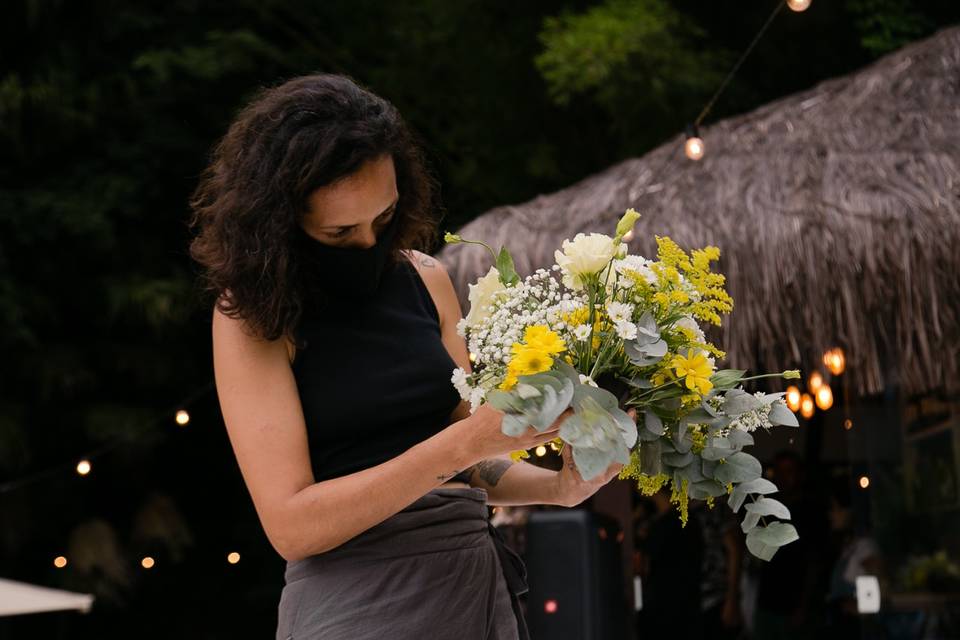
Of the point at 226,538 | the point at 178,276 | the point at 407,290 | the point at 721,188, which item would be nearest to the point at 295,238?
the point at 407,290

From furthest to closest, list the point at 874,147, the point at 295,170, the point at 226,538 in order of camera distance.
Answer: the point at 226,538, the point at 874,147, the point at 295,170

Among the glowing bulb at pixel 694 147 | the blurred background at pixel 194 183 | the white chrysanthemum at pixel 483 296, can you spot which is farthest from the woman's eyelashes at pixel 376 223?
the blurred background at pixel 194 183

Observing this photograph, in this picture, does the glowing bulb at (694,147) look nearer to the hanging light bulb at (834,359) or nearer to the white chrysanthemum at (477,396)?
the hanging light bulb at (834,359)

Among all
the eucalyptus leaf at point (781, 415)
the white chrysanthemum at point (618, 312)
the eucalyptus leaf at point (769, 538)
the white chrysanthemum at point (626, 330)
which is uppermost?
the white chrysanthemum at point (618, 312)

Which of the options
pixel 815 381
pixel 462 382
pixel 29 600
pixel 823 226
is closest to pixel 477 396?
pixel 462 382

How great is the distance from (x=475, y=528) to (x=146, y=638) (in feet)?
23.6

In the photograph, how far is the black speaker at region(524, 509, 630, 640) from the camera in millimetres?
4410

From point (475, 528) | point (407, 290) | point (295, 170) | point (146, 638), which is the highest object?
point (295, 170)

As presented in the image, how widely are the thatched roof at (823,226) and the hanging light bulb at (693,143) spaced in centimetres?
12

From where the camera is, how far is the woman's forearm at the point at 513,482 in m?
1.60

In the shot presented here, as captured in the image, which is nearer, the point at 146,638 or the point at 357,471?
the point at 357,471

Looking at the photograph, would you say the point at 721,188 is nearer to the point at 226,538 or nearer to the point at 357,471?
the point at 357,471

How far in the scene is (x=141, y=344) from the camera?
785 cm

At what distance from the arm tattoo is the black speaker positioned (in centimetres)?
282
